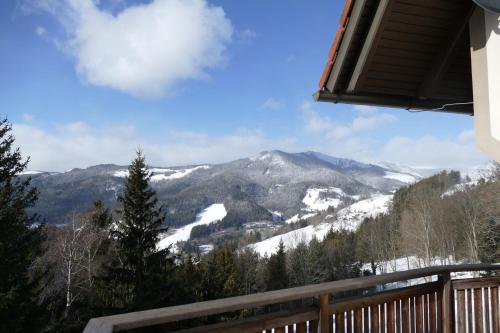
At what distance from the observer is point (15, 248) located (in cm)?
1389

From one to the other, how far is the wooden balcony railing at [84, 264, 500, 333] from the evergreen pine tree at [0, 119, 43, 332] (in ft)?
40.6

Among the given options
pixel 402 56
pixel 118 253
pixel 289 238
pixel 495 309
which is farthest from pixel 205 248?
pixel 402 56

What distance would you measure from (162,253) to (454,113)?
18096mm

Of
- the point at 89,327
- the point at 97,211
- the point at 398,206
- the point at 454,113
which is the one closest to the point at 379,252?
the point at 398,206

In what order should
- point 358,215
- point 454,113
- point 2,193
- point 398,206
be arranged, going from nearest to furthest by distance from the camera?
1. point 454,113
2. point 2,193
3. point 398,206
4. point 358,215

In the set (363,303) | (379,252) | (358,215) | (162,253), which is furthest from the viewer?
(358,215)

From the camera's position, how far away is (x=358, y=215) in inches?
4355

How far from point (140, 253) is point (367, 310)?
1855cm

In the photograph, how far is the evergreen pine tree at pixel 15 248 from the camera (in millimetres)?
12733

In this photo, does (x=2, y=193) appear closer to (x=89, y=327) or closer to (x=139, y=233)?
(x=139, y=233)

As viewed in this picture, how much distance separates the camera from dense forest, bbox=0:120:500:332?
1401cm

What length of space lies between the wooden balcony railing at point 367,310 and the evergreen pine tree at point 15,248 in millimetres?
12365

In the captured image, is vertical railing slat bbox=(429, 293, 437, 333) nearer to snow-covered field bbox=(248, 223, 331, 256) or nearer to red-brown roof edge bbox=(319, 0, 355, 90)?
red-brown roof edge bbox=(319, 0, 355, 90)

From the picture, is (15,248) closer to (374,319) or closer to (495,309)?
(374,319)
